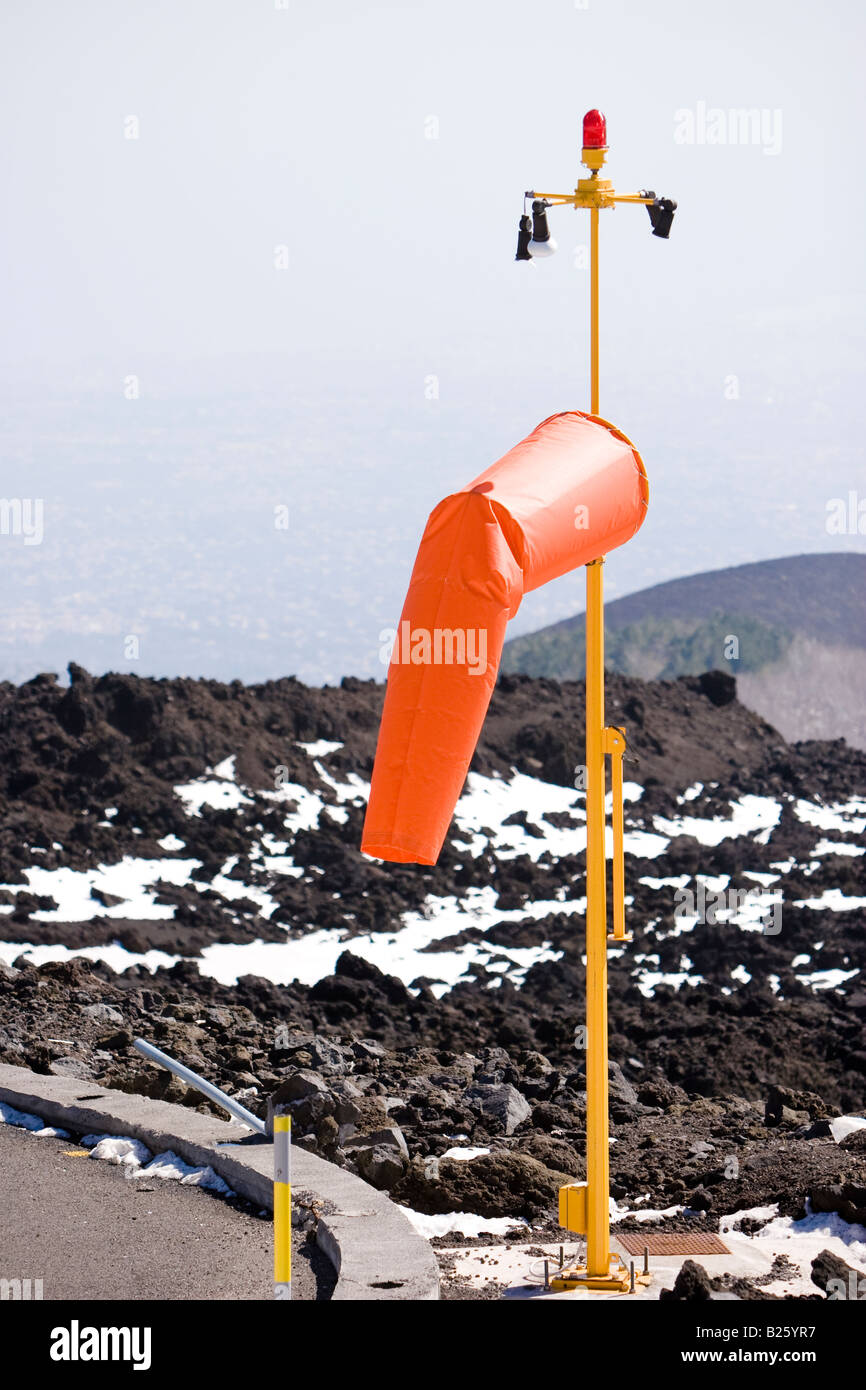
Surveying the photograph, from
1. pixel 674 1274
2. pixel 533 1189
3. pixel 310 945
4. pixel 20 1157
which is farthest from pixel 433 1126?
pixel 310 945

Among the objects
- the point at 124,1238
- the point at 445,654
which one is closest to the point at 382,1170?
the point at 124,1238

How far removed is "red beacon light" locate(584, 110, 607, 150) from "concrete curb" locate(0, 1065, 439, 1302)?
4269 millimetres

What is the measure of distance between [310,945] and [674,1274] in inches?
593

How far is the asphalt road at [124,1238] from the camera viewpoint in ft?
21.8

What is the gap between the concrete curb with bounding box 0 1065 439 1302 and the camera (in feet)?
20.9

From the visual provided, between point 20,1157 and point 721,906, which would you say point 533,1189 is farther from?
point 721,906

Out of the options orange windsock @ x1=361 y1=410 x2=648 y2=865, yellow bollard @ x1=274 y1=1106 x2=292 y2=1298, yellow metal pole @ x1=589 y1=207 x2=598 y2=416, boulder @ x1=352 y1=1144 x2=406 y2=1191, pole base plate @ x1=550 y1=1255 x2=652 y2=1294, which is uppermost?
yellow metal pole @ x1=589 y1=207 x2=598 y2=416

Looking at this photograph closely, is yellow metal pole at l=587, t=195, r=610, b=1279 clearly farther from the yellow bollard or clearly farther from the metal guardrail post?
the metal guardrail post

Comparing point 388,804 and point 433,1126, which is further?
point 433,1126

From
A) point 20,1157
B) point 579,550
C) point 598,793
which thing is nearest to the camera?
point 579,550

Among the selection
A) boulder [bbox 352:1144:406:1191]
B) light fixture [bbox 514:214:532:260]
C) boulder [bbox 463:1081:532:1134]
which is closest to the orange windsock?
light fixture [bbox 514:214:532:260]

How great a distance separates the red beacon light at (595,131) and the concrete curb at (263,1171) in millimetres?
4269

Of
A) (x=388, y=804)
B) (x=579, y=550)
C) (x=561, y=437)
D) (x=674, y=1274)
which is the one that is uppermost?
(x=561, y=437)
